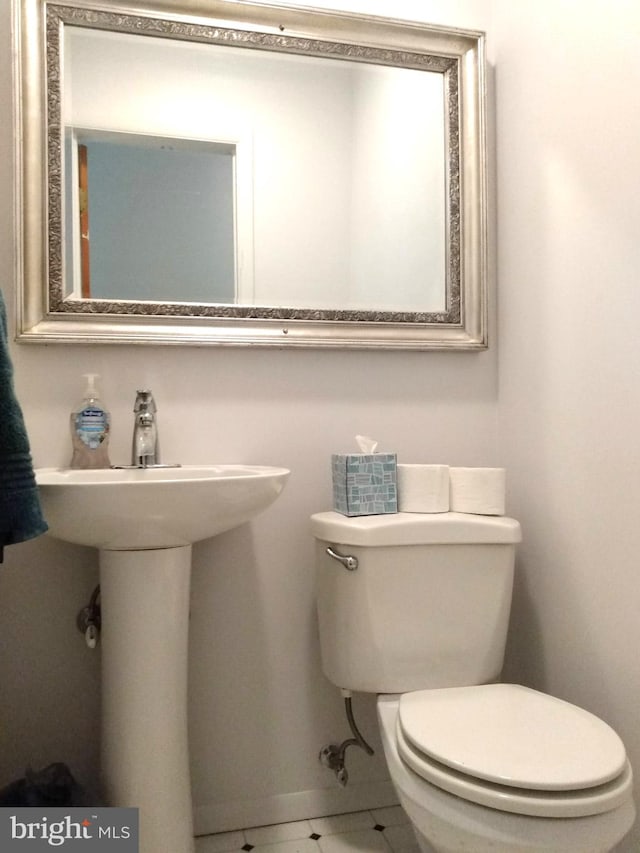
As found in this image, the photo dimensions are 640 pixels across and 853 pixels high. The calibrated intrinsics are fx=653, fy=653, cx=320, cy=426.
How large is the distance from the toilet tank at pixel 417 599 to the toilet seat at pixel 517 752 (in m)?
0.10

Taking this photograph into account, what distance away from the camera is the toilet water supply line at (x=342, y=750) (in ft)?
4.46

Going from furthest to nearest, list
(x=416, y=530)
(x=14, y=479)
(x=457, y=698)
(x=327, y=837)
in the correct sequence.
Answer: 1. (x=327, y=837)
2. (x=416, y=530)
3. (x=457, y=698)
4. (x=14, y=479)

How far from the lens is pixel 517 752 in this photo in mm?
944

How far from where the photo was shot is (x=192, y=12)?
1414 mm

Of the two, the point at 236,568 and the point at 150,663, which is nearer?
the point at 150,663

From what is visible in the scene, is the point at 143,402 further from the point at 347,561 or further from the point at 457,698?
the point at 457,698

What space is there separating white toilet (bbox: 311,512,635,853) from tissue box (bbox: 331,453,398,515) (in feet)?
0.13

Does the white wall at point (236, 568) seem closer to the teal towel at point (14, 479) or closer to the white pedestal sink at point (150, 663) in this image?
the white pedestal sink at point (150, 663)

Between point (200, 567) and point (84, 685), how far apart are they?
0.33 metres

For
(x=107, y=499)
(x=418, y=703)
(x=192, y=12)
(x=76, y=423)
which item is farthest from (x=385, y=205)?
(x=418, y=703)

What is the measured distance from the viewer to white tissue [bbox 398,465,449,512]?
1.36 m

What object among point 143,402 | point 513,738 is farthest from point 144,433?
point 513,738

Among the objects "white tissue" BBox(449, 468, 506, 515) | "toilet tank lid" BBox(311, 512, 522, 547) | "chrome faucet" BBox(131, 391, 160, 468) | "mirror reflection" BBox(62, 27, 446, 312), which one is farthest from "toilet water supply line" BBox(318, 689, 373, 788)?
"mirror reflection" BBox(62, 27, 446, 312)

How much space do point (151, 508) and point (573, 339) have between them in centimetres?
88
